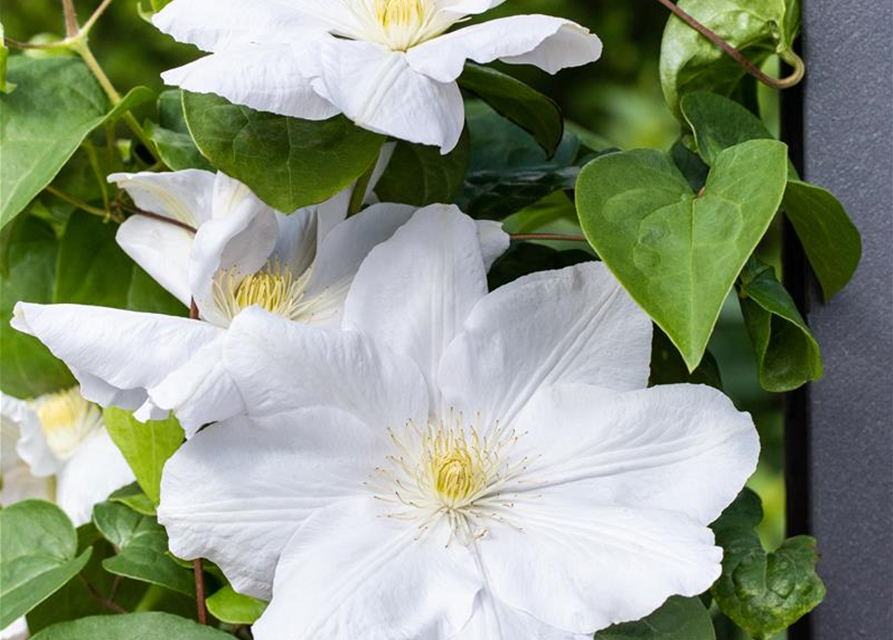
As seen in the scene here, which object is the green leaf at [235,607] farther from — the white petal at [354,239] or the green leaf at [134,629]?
the white petal at [354,239]

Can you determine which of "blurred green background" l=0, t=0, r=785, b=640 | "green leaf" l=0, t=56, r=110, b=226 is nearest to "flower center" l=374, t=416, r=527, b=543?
"green leaf" l=0, t=56, r=110, b=226

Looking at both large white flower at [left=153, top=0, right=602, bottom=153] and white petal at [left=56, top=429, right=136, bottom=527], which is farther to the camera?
white petal at [left=56, top=429, right=136, bottom=527]

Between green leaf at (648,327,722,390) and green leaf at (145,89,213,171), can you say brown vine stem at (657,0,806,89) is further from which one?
green leaf at (145,89,213,171)

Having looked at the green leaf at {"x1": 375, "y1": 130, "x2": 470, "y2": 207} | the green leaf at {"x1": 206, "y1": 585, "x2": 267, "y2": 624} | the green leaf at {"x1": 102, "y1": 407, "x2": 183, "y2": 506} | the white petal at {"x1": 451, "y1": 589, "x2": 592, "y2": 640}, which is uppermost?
the green leaf at {"x1": 375, "y1": 130, "x2": 470, "y2": 207}

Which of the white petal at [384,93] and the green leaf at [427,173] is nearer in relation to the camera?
the white petal at [384,93]

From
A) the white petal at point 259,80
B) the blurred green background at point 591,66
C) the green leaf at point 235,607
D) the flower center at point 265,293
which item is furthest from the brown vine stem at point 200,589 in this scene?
the blurred green background at point 591,66

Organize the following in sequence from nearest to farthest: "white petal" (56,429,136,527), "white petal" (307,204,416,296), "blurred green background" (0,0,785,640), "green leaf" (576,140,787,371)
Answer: "green leaf" (576,140,787,371) < "white petal" (307,204,416,296) < "white petal" (56,429,136,527) < "blurred green background" (0,0,785,640)

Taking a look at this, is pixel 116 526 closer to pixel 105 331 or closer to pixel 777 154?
pixel 105 331

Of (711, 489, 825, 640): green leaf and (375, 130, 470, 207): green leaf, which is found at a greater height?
(375, 130, 470, 207): green leaf
